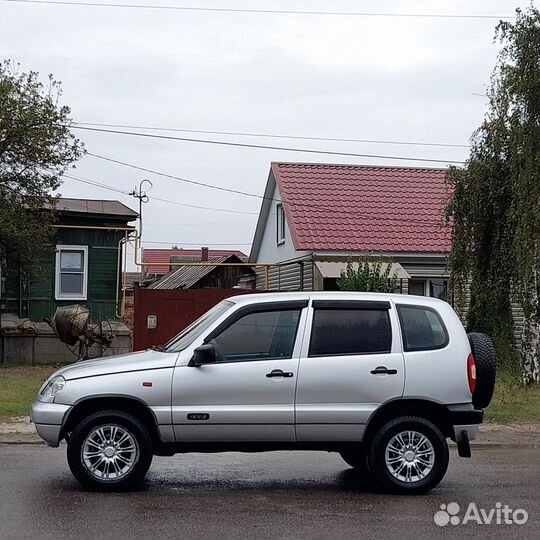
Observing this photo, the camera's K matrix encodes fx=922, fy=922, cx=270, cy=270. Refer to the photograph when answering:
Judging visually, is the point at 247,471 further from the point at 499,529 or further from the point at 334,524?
the point at 499,529

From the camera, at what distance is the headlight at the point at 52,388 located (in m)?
8.30

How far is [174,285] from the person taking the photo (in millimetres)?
36875

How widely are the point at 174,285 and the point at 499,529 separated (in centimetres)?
3023

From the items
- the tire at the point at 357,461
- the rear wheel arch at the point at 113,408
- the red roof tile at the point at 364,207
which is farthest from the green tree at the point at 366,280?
the rear wheel arch at the point at 113,408

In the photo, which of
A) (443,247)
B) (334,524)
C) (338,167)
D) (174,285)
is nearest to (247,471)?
(334,524)

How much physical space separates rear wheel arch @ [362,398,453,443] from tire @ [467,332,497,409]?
0.38 m

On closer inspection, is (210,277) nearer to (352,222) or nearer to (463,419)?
(352,222)

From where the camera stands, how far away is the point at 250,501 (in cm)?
805

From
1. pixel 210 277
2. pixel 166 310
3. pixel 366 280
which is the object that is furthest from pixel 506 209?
pixel 210 277

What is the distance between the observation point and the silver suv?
8211 mm

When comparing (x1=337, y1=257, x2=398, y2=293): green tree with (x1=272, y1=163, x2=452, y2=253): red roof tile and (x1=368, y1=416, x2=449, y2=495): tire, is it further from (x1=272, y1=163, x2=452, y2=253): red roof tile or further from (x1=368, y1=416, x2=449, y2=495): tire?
(x1=368, y1=416, x2=449, y2=495): tire

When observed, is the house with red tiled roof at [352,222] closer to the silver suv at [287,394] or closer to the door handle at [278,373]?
the silver suv at [287,394]

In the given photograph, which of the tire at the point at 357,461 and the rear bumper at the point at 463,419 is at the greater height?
the rear bumper at the point at 463,419

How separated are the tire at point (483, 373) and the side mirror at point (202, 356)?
251 cm
